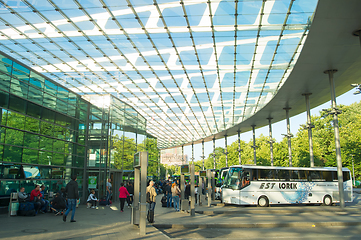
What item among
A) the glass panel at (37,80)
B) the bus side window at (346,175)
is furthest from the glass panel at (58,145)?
the bus side window at (346,175)

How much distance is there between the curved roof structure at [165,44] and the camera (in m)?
17.3

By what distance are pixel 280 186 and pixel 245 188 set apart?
10.1 ft

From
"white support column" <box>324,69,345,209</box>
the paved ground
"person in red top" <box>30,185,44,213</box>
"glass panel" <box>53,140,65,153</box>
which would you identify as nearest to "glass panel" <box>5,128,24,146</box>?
"person in red top" <box>30,185,44,213</box>

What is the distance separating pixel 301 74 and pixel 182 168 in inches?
Answer: 554

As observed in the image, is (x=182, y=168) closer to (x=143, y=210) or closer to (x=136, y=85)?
(x=143, y=210)

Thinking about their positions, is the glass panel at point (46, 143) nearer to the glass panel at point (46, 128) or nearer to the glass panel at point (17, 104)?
the glass panel at point (46, 128)

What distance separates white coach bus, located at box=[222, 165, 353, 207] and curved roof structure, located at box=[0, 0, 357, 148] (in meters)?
8.55

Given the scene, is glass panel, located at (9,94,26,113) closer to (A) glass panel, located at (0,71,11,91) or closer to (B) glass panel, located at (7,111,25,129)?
(B) glass panel, located at (7,111,25,129)

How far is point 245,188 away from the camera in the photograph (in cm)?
2305

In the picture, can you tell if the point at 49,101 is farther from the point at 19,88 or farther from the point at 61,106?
the point at 19,88

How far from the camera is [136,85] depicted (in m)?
30.7

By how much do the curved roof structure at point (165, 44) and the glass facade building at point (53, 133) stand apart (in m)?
3.71

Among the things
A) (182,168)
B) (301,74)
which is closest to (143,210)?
(182,168)

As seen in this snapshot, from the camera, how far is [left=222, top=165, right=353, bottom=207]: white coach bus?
2303cm
